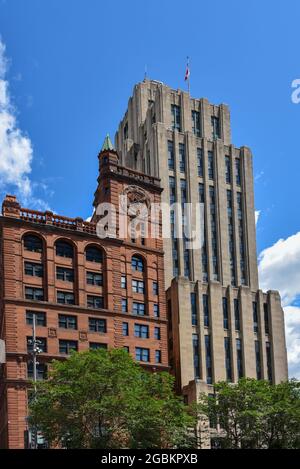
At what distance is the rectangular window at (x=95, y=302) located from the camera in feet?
257

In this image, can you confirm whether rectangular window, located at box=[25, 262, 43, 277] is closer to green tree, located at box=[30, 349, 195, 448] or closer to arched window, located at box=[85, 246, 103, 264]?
arched window, located at box=[85, 246, 103, 264]

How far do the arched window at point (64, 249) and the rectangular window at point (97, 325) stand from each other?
23.8 ft

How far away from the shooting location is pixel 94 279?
7938cm

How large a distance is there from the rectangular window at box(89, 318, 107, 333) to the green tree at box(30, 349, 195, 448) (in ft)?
60.6

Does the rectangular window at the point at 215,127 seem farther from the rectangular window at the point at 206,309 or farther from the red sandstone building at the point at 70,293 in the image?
the red sandstone building at the point at 70,293

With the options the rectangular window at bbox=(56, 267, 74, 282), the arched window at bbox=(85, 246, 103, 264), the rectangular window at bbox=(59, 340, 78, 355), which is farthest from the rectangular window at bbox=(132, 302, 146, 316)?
the rectangular window at bbox=(59, 340, 78, 355)

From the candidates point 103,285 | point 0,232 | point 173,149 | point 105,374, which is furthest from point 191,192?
point 105,374

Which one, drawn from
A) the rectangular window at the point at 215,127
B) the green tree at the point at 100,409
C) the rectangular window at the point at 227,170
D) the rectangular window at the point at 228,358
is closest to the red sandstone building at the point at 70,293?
the rectangular window at the point at 228,358

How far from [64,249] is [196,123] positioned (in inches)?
1561

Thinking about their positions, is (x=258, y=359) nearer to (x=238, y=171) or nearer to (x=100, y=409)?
(x=238, y=171)

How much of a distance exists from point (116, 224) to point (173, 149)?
2396 centimetres

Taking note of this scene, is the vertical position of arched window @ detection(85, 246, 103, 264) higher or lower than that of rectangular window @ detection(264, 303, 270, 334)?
higher

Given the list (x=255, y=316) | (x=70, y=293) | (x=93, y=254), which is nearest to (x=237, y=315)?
(x=255, y=316)

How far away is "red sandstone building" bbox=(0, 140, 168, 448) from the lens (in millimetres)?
71625
